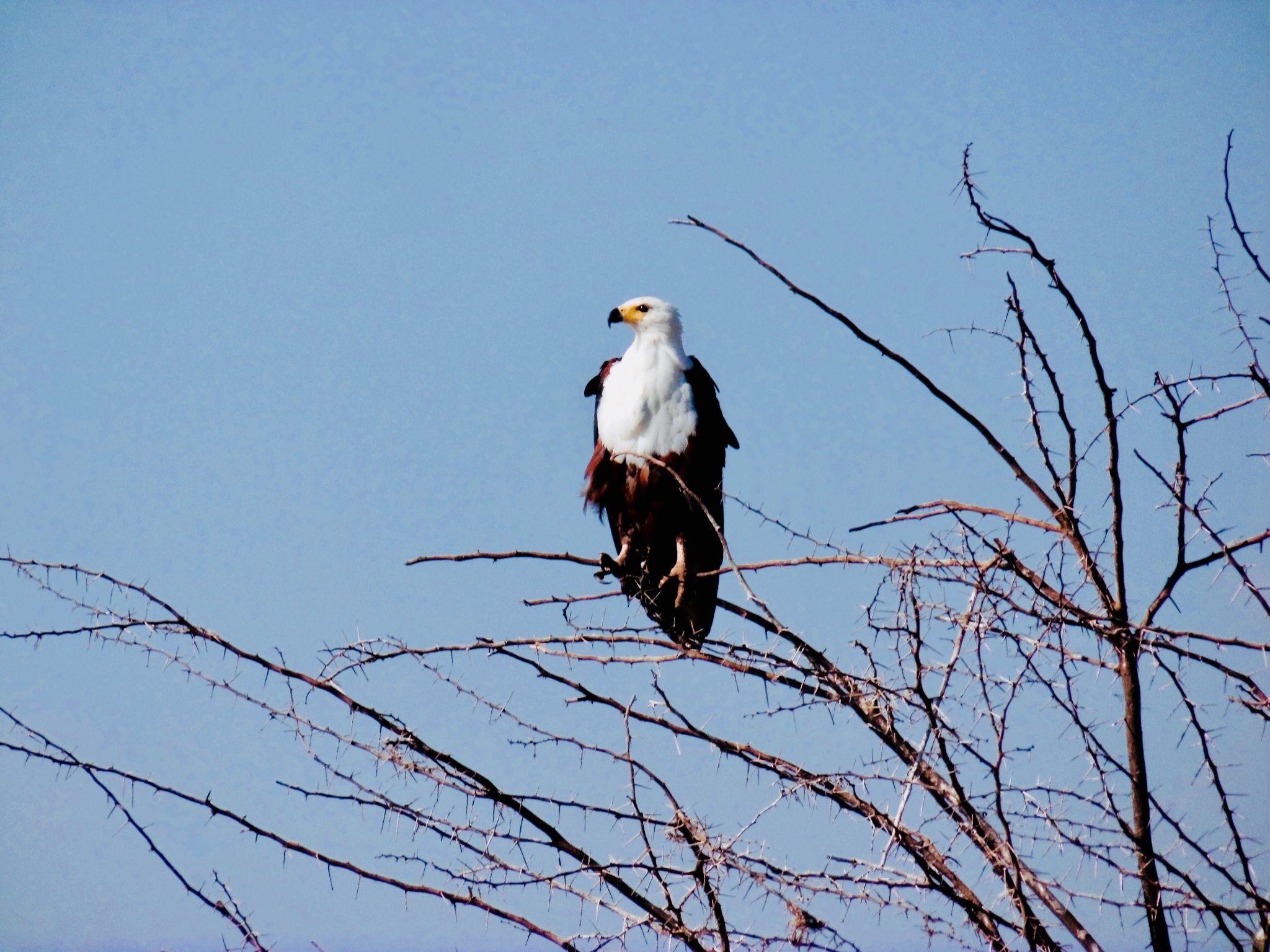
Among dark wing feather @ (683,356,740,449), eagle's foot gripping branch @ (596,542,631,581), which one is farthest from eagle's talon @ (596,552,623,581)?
dark wing feather @ (683,356,740,449)

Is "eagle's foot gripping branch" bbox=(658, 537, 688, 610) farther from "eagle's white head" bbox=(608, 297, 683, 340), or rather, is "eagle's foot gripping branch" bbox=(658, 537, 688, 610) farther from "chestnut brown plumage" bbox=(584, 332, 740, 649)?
"eagle's white head" bbox=(608, 297, 683, 340)

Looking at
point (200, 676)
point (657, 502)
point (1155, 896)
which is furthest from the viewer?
point (657, 502)

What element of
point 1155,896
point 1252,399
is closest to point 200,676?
point 1155,896

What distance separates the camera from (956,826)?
7.90 feet

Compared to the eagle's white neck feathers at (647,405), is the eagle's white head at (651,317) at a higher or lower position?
higher

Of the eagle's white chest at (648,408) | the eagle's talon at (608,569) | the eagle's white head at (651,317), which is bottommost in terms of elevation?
the eagle's talon at (608,569)

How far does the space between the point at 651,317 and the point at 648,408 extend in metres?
0.57

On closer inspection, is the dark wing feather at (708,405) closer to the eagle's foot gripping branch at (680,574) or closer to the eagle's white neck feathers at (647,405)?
the eagle's white neck feathers at (647,405)

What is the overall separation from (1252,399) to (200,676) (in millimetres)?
2130

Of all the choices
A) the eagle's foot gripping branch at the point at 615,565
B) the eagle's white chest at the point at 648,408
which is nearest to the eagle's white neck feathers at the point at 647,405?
the eagle's white chest at the point at 648,408

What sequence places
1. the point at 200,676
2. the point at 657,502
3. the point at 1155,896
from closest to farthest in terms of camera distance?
the point at 1155,896
the point at 200,676
the point at 657,502

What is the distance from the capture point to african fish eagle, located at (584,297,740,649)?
4750 millimetres

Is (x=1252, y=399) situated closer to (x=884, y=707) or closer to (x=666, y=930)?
(x=884, y=707)

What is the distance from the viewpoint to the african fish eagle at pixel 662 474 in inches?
187
